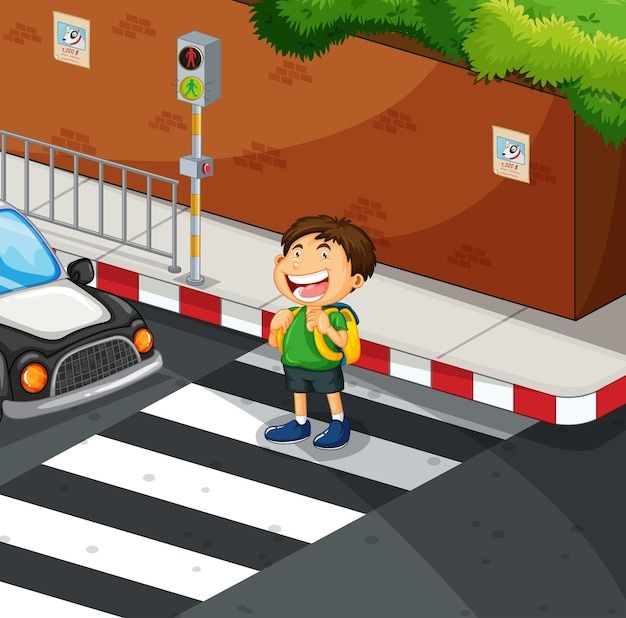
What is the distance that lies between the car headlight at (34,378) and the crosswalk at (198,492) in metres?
0.48

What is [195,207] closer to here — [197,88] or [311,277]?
[197,88]

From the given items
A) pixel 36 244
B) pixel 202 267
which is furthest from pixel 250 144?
pixel 36 244

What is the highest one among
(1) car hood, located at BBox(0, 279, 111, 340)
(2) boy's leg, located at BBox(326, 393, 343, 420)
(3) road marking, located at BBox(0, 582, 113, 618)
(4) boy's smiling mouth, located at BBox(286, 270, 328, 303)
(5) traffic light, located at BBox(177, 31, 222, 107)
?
(5) traffic light, located at BBox(177, 31, 222, 107)

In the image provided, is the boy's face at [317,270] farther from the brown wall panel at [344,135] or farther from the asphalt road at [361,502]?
the brown wall panel at [344,135]

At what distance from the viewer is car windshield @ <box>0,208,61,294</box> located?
19.9 metres

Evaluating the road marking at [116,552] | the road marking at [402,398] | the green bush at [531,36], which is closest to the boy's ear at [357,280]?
the road marking at [402,398]

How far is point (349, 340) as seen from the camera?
60.5 ft

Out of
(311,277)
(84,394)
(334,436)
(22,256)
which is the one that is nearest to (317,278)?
(311,277)

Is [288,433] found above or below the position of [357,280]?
below

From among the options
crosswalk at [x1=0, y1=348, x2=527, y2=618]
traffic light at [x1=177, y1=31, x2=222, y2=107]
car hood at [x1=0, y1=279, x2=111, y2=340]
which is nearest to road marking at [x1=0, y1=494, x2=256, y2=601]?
crosswalk at [x1=0, y1=348, x2=527, y2=618]

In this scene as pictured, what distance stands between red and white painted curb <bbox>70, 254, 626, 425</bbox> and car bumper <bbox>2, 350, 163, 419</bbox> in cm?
140

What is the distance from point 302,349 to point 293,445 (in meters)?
0.77

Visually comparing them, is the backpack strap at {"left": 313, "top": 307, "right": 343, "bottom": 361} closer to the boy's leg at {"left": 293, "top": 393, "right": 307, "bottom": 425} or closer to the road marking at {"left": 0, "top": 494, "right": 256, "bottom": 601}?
the boy's leg at {"left": 293, "top": 393, "right": 307, "bottom": 425}

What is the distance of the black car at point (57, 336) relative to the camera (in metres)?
18.9
